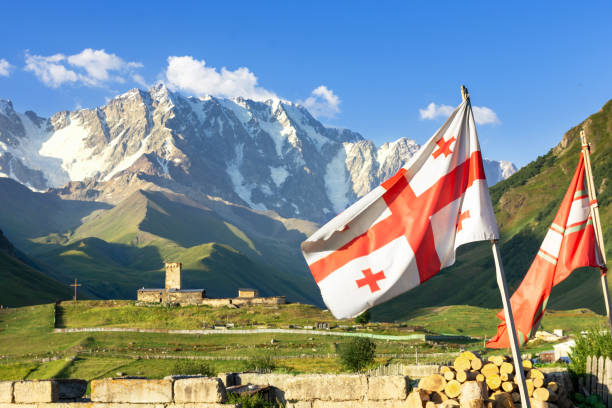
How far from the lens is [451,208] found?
43.4ft

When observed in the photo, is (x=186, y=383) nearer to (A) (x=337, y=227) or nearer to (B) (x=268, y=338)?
(A) (x=337, y=227)

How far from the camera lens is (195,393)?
1574 cm

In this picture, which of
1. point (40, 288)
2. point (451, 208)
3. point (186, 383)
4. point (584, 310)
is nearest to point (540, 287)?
point (451, 208)

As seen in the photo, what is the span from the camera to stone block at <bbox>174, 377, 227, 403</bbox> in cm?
1569

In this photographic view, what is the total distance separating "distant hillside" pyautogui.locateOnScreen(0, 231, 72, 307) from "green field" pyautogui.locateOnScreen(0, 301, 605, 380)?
3168 cm

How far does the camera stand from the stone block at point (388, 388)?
15.8 m

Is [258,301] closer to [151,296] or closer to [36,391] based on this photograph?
[151,296]

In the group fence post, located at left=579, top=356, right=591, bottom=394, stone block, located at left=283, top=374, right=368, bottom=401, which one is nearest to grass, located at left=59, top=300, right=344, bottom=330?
fence post, located at left=579, top=356, right=591, bottom=394

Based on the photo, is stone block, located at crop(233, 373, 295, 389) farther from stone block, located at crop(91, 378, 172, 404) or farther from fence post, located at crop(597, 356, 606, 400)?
fence post, located at crop(597, 356, 606, 400)

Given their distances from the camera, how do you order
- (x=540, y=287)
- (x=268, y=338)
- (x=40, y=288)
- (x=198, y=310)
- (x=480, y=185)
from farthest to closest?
(x=40, y=288) → (x=198, y=310) → (x=268, y=338) → (x=540, y=287) → (x=480, y=185)

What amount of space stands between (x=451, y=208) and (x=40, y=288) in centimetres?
18463

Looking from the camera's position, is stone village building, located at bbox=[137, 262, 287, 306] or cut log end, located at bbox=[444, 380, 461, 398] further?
stone village building, located at bbox=[137, 262, 287, 306]

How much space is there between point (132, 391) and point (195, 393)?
5.31 ft

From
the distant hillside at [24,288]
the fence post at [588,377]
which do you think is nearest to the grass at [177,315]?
the distant hillside at [24,288]
